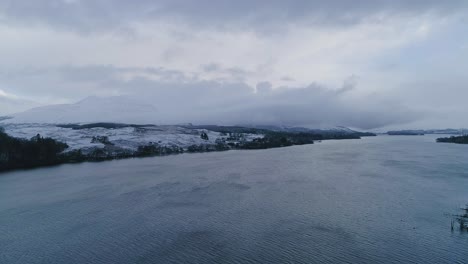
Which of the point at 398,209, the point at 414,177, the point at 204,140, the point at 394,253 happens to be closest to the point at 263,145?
the point at 204,140

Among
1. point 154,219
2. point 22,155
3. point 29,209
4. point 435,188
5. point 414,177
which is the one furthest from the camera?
point 22,155

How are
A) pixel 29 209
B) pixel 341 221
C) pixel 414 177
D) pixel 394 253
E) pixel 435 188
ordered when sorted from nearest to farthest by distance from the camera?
pixel 394 253 < pixel 341 221 < pixel 29 209 < pixel 435 188 < pixel 414 177

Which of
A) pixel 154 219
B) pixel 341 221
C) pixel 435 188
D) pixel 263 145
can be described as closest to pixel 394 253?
pixel 341 221

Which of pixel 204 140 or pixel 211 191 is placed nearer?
pixel 211 191

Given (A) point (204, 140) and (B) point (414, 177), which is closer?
(B) point (414, 177)

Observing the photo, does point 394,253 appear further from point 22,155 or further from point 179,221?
point 22,155

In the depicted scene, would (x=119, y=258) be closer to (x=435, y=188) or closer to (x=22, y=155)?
(x=435, y=188)
